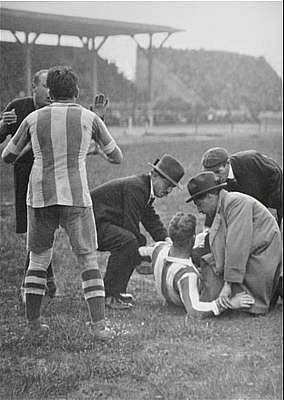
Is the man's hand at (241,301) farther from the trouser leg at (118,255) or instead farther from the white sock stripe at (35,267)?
the white sock stripe at (35,267)

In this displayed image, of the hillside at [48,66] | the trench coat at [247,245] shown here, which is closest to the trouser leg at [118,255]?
the trench coat at [247,245]

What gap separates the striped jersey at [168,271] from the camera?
264 cm

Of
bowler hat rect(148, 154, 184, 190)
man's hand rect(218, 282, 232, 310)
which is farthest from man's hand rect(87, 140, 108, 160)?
man's hand rect(218, 282, 232, 310)

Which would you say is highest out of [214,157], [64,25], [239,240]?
[64,25]

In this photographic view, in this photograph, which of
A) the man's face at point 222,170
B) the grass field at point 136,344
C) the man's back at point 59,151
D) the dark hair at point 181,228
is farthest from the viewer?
the man's face at point 222,170

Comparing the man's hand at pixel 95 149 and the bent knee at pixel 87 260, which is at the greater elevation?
the man's hand at pixel 95 149

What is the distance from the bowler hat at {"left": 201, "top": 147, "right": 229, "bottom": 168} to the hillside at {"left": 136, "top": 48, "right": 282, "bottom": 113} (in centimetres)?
17

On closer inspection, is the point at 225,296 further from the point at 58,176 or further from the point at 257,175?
the point at 58,176

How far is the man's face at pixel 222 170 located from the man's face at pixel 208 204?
3.7 inches

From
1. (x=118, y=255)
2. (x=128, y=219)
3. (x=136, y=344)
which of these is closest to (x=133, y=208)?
(x=128, y=219)

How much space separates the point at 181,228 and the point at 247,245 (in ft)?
0.94

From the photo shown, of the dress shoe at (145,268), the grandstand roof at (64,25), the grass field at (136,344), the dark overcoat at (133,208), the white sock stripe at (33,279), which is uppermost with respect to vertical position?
the grandstand roof at (64,25)

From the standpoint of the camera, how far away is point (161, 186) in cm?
258

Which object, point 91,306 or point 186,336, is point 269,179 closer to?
point 186,336
